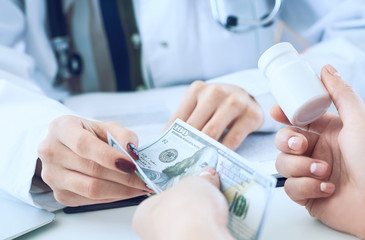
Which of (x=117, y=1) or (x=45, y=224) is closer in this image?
(x=45, y=224)

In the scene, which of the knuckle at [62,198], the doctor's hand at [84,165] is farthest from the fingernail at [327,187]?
the knuckle at [62,198]

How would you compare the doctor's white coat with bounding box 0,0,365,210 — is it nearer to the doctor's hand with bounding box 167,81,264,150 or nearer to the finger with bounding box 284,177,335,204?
the doctor's hand with bounding box 167,81,264,150

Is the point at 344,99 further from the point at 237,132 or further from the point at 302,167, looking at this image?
the point at 237,132

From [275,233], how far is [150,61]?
78 cm

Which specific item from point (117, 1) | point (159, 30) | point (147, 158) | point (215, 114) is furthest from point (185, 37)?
point (147, 158)

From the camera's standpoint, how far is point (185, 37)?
1.13 metres

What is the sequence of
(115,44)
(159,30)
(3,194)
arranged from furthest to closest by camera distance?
1. (115,44)
2. (159,30)
3. (3,194)

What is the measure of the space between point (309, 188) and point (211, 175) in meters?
0.12

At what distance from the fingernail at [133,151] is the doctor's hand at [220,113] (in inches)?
6.4

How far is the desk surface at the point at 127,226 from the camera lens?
455 mm

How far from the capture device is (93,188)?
502 mm

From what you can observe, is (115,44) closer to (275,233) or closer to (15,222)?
(15,222)

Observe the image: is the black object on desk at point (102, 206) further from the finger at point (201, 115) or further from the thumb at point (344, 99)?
the thumb at point (344, 99)

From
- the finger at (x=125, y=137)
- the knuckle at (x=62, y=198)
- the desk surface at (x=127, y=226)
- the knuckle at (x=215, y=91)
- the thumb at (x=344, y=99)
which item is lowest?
the desk surface at (x=127, y=226)
